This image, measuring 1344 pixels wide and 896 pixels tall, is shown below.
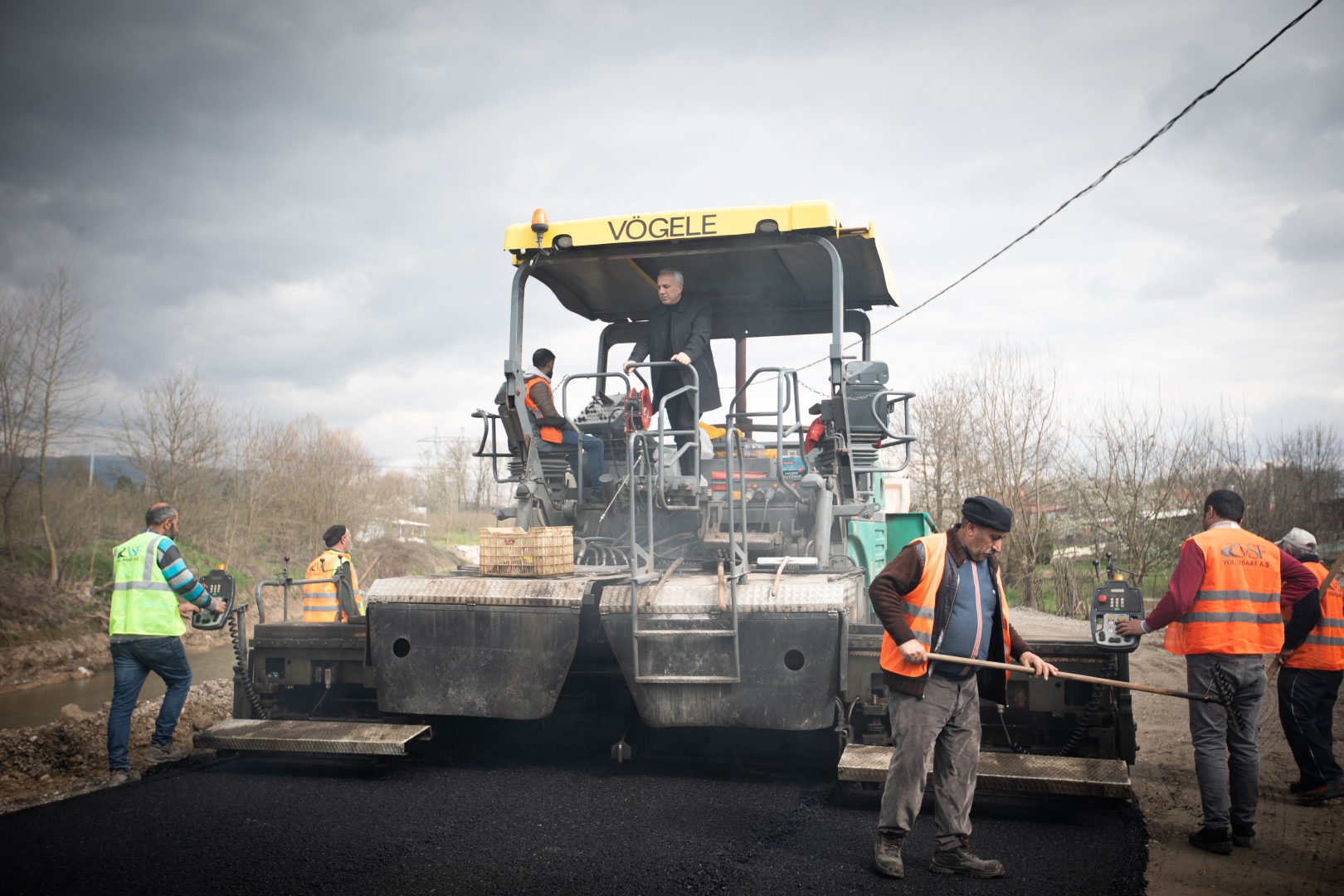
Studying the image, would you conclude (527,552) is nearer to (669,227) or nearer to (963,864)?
(669,227)

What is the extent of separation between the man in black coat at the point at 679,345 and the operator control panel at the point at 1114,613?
101 inches

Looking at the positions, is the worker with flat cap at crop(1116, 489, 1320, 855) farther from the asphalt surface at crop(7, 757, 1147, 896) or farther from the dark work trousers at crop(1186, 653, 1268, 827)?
the asphalt surface at crop(7, 757, 1147, 896)

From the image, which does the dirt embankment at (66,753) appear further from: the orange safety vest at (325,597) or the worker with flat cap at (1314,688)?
the worker with flat cap at (1314,688)

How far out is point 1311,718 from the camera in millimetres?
5441

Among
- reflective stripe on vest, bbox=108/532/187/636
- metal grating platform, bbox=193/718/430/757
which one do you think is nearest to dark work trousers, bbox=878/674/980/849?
metal grating platform, bbox=193/718/430/757

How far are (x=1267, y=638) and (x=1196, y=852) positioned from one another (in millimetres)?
1031

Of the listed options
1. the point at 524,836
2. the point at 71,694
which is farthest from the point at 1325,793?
the point at 71,694

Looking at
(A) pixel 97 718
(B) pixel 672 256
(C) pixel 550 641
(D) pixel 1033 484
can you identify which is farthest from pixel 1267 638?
(D) pixel 1033 484

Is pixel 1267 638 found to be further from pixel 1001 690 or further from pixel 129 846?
pixel 129 846

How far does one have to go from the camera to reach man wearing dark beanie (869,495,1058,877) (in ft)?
12.8

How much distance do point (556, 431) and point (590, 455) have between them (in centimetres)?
27

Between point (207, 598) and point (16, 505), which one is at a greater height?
point (16, 505)

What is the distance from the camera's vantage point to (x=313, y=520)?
80.4 ft

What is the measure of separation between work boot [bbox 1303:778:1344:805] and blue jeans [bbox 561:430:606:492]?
439cm
